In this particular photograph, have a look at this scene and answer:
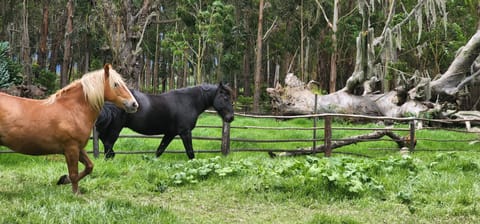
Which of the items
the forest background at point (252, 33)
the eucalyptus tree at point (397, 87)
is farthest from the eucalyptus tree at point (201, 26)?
the eucalyptus tree at point (397, 87)

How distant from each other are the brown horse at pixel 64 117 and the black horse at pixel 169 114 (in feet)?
8.23

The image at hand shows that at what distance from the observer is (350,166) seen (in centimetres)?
599

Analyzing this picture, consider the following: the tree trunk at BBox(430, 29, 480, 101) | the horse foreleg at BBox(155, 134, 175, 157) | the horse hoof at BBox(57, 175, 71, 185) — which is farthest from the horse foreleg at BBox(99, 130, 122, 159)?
the tree trunk at BBox(430, 29, 480, 101)

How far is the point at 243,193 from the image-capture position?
17.6 feet

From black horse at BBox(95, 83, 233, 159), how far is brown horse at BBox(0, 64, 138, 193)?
8.23ft

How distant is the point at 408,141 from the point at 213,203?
7339 mm

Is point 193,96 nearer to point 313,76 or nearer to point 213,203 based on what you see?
point 213,203

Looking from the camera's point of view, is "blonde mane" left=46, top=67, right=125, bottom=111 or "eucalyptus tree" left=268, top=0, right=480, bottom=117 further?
"eucalyptus tree" left=268, top=0, right=480, bottom=117

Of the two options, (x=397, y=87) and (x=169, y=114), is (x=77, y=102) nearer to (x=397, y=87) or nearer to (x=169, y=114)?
(x=169, y=114)

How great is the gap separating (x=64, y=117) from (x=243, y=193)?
2.13 meters

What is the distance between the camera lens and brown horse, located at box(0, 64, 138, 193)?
4.59 metres

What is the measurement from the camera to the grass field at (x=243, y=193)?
4160mm

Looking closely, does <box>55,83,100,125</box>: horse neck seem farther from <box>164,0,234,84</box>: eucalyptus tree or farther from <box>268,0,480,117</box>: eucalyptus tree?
<box>164,0,234,84</box>: eucalyptus tree

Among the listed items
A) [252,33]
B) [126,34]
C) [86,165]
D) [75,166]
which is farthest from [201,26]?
[75,166]
